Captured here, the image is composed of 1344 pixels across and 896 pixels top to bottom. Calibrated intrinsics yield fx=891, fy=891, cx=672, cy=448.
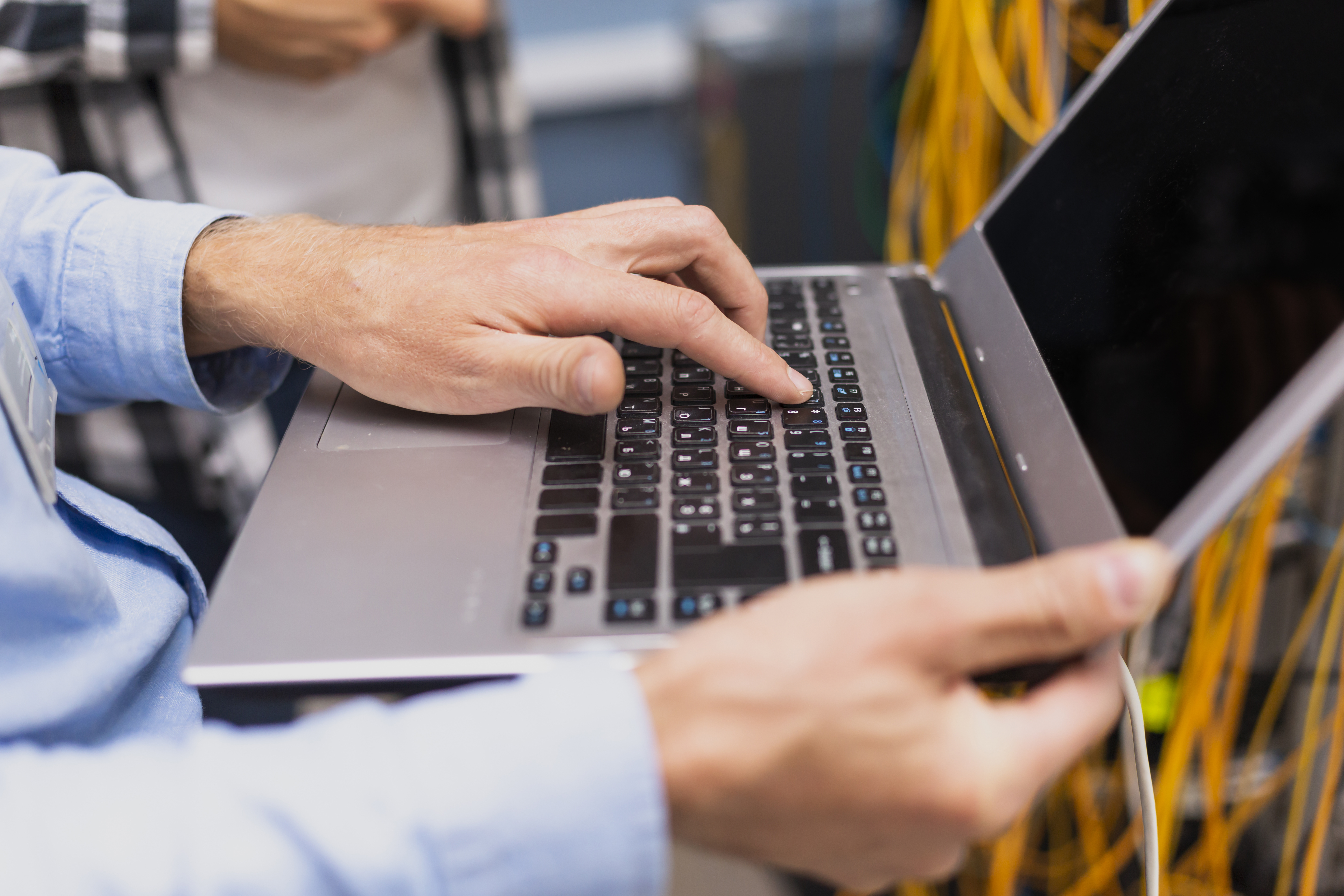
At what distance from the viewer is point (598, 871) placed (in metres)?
0.34

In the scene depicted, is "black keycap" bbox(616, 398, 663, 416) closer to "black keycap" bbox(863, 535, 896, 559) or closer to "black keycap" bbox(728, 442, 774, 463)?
"black keycap" bbox(728, 442, 774, 463)

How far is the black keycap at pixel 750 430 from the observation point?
51 cm

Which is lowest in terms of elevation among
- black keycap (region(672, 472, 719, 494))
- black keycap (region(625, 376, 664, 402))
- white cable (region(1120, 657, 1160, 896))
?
white cable (region(1120, 657, 1160, 896))

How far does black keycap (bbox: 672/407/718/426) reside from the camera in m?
0.53

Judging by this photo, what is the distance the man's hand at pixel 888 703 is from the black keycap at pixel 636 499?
0.12m

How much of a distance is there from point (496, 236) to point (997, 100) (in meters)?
0.50

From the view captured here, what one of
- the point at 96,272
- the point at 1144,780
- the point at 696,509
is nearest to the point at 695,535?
the point at 696,509

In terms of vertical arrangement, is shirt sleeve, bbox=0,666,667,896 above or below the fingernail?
below

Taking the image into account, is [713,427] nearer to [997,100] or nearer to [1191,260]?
[1191,260]

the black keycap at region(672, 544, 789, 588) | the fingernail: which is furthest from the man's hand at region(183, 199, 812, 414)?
the black keycap at region(672, 544, 789, 588)

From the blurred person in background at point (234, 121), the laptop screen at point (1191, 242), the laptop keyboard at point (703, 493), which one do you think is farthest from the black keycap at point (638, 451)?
the blurred person in background at point (234, 121)

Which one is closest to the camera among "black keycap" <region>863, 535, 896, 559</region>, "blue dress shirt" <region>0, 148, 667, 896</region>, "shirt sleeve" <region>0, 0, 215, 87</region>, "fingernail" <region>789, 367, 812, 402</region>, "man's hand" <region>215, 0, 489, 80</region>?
"blue dress shirt" <region>0, 148, 667, 896</region>

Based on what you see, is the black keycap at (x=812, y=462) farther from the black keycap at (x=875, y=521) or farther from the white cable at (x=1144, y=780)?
the white cable at (x=1144, y=780)

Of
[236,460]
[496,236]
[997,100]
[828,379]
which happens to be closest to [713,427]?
[828,379]
